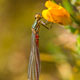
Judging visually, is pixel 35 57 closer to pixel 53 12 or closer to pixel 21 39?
pixel 53 12

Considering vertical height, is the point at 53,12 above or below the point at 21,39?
above

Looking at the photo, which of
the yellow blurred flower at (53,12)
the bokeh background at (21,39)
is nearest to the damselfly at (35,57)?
the yellow blurred flower at (53,12)

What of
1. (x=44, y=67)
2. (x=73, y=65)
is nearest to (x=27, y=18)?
(x=44, y=67)

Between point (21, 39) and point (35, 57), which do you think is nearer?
point (35, 57)

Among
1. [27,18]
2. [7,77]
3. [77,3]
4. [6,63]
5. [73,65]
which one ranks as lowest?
[7,77]

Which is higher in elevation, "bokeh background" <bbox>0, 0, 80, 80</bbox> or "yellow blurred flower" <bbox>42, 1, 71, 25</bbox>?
"yellow blurred flower" <bbox>42, 1, 71, 25</bbox>

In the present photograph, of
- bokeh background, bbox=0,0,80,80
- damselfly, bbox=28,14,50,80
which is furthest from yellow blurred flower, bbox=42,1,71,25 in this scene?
bokeh background, bbox=0,0,80,80

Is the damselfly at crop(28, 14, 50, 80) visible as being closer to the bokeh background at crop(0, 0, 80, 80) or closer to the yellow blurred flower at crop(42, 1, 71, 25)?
the yellow blurred flower at crop(42, 1, 71, 25)

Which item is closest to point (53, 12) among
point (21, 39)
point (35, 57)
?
point (35, 57)

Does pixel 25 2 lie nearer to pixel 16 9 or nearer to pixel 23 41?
pixel 16 9

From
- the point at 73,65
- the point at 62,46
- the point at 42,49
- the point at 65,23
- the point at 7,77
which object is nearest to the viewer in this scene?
→ the point at 65,23

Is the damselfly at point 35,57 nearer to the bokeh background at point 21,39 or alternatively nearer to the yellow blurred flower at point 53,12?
the yellow blurred flower at point 53,12
